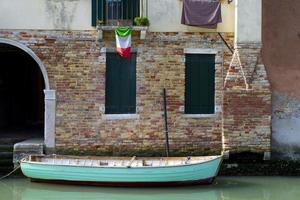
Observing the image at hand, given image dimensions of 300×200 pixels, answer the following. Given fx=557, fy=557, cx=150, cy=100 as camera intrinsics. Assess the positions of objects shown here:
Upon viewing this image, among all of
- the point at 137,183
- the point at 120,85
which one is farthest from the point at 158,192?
the point at 120,85

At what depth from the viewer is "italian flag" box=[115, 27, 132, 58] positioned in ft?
41.3

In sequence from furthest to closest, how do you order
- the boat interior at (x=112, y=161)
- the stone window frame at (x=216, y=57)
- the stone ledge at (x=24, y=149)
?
1. the stone window frame at (x=216, y=57)
2. the stone ledge at (x=24, y=149)
3. the boat interior at (x=112, y=161)

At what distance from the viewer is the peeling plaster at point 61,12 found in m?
12.8

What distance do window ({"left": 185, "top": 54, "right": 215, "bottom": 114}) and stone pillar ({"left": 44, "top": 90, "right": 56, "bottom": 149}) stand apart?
3.10 metres

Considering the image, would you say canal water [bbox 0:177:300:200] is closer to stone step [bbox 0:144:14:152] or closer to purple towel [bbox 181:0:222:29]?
stone step [bbox 0:144:14:152]

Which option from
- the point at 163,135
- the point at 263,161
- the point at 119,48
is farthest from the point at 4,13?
the point at 263,161

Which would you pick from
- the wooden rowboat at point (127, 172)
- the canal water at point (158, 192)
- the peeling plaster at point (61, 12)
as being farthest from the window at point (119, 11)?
the canal water at point (158, 192)

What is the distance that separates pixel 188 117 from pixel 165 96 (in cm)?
73

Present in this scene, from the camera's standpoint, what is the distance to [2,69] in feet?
56.1

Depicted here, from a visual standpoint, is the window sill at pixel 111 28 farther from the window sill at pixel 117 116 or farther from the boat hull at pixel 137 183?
the boat hull at pixel 137 183

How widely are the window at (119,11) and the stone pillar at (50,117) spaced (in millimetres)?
1926

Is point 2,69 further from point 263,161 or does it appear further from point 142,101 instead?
point 263,161

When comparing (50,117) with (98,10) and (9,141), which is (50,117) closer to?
(9,141)

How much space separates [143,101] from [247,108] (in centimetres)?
240
